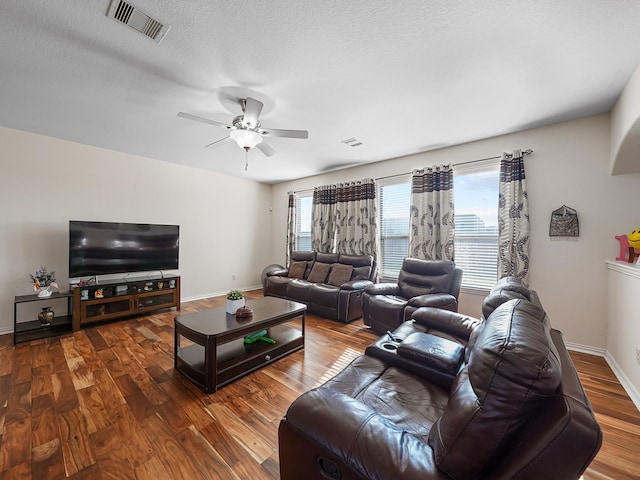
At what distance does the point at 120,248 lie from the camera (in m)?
3.92

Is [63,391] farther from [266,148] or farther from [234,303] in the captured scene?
[266,148]

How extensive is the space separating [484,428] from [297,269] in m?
4.48

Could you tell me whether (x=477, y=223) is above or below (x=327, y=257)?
above

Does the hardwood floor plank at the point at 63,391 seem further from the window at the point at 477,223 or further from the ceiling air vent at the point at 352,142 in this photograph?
the window at the point at 477,223

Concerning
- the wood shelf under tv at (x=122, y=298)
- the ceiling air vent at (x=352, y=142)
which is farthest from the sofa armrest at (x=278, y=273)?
the ceiling air vent at (x=352, y=142)

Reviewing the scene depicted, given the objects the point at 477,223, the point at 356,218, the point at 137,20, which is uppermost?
the point at 137,20

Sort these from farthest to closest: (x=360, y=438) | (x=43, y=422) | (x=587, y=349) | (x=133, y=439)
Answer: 1. (x=587, y=349)
2. (x=43, y=422)
3. (x=133, y=439)
4. (x=360, y=438)

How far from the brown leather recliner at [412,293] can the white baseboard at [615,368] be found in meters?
1.32

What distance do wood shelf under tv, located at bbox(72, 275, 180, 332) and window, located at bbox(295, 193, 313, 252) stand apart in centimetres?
270

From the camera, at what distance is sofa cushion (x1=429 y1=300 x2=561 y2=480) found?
0.72m

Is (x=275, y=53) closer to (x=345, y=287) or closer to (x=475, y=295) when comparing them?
(x=345, y=287)

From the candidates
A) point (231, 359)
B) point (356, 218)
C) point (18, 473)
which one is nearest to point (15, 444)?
point (18, 473)

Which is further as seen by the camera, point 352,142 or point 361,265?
point 361,265

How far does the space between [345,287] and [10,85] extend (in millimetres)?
4147
